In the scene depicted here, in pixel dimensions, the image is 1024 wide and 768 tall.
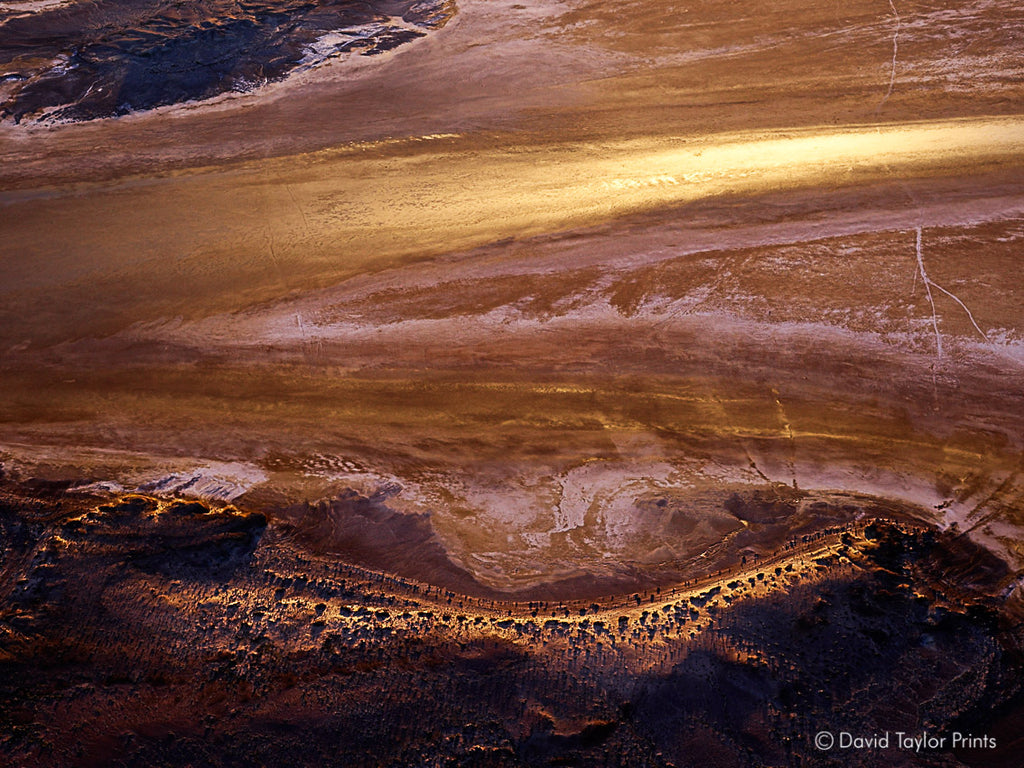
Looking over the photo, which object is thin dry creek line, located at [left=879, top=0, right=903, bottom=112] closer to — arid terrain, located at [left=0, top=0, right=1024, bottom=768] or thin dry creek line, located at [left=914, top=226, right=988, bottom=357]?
arid terrain, located at [left=0, top=0, right=1024, bottom=768]

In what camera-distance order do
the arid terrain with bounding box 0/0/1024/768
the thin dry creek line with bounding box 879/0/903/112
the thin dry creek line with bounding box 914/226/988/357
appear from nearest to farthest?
1. the arid terrain with bounding box 0/0/1024/768
2. the thin dry creek line with bounding box 914/226/988/357
3. the thin dry creek line with bounding box 879/0/903/112

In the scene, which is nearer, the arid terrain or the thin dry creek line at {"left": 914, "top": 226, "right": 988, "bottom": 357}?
the arid terrain

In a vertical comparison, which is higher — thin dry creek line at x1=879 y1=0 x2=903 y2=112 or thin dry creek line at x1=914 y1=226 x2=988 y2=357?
thin dry creek line at x1=879 y1=0 x2=903 y2=112

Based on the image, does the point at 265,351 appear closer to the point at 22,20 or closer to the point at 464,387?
the point at 464,387

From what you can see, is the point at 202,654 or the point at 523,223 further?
the point at 523,223

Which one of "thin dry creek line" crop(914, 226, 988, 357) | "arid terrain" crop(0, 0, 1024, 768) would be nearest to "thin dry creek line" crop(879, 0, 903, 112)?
"arid terrain" crop(0, 0, 1024, 768)

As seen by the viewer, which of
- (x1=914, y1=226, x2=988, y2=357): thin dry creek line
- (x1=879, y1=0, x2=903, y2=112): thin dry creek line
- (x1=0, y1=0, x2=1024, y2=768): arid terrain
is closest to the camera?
(x1=0, y1=0, x2=1024, y2=768): arid terrain

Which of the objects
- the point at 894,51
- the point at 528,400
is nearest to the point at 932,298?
the point at 528,400

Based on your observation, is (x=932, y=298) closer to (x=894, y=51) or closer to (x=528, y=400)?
(x=528, y=400)

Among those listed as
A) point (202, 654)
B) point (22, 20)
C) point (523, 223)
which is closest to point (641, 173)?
point (523, 223)
